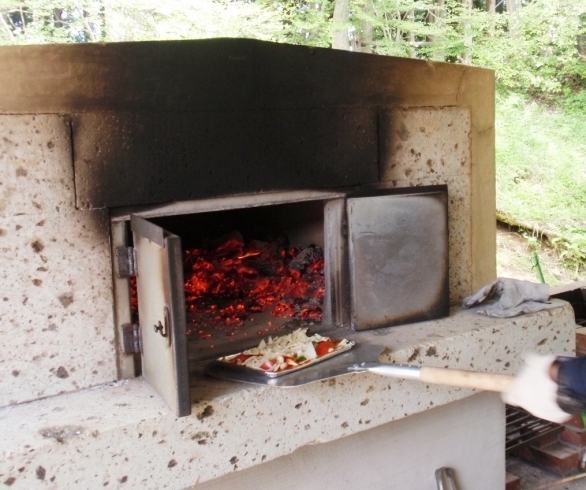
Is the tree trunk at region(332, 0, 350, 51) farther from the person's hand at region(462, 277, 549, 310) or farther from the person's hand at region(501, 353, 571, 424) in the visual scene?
the person's hand at region(501, 353, 571, 424)

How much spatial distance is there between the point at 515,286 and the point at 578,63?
9.33m

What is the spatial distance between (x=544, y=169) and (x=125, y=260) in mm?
7819

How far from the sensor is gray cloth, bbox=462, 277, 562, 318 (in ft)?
9.26

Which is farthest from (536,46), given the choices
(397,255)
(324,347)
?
(324,347)

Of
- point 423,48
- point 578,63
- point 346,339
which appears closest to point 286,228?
point 346,339

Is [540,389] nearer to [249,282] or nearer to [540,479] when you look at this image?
[249,282]

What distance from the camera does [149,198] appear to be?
2.20 metres

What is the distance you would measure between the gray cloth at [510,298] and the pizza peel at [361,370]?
0.69 meters

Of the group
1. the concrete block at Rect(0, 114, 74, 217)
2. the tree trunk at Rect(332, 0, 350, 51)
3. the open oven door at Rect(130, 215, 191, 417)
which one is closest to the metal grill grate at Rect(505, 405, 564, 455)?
the open oven door at Rect(130, 215, 191, 417)

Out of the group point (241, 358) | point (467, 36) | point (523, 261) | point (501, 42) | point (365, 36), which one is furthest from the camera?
point (501, 42)

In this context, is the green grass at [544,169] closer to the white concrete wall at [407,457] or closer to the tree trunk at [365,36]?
the tree trunk at [365,36]

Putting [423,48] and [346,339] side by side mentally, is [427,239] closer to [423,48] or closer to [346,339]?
[346,339]

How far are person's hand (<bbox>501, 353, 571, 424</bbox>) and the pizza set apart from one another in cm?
73

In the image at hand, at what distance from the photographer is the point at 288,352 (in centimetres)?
230
